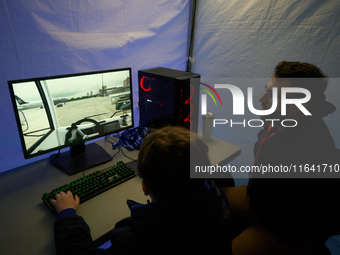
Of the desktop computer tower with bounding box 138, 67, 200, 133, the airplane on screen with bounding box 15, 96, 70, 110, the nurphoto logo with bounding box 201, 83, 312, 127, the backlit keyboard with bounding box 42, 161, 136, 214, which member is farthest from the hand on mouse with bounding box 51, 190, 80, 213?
the nurphoto logo with bounding box 201, 83, 312, 127

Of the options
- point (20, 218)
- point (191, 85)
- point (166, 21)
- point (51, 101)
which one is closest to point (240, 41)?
point (166, 21)

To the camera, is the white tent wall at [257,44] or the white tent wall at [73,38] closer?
the white tent wall at [73,38]

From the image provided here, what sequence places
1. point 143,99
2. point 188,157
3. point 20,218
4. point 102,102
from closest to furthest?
1. point 188,157
2. point 20,218
3. point 102,102
4. point 143,99

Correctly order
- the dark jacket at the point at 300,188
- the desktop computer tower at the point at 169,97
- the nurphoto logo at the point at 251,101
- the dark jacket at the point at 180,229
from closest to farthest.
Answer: the dark jacket at the point at 180,229 → the dark jacket at the point at 300,188 → the nurphoto logo at the point at 251,101 → the desktop computer tower at the point at 169,97

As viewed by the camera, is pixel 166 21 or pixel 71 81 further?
pixel 166 21

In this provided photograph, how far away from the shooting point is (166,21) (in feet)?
5.35

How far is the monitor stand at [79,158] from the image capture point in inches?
41.8

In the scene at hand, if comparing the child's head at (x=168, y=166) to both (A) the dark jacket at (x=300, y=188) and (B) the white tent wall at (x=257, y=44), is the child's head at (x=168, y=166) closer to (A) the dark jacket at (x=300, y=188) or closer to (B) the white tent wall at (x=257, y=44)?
(A) the dark jacket at (x=300, y=188)

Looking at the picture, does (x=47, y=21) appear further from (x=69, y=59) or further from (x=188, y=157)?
(x=188, y=157)

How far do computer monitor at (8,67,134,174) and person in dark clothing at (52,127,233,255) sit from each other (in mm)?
538

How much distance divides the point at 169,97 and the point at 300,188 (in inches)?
30.1

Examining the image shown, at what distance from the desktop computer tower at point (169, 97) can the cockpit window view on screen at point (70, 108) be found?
183mm

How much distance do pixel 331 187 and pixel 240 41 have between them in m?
1.13

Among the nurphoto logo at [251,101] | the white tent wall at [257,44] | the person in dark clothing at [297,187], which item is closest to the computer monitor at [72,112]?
the nurphoto logo at [251,101]
